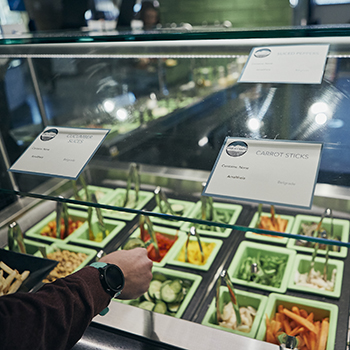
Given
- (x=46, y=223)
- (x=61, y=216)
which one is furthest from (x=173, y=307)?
(x=46, y=223)

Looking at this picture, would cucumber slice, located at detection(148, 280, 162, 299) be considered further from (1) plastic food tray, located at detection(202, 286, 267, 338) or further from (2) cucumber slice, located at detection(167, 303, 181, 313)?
(1) plastic food tray, located at detection(202, 286, 267, 338)

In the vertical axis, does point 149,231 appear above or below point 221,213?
below

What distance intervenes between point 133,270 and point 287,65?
631 millimetres

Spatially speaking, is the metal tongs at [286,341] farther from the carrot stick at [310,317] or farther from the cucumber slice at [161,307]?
the cucumber slice at [161,307]

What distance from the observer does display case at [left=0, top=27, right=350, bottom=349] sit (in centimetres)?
82

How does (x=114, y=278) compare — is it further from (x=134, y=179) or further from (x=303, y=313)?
(x=303, y=313)

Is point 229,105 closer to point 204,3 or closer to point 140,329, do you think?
point 140,329

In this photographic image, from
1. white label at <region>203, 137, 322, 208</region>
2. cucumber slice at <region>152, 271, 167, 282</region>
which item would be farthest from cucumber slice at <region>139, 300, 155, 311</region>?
white label at <region>203, 137, 322, 208</region>

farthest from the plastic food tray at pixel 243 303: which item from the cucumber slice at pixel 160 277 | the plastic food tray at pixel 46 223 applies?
the plastic food tray at pixel 46 223

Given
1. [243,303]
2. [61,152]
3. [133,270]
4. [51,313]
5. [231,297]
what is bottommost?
[243,303]

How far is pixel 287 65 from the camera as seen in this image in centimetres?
81

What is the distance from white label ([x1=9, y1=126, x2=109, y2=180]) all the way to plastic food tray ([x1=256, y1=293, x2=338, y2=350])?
71cm

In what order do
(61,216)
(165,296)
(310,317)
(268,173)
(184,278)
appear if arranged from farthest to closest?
(61,216) → (184,278) → (165,296) → (310,317) → (268,173)

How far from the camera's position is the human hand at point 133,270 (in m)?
0.88
